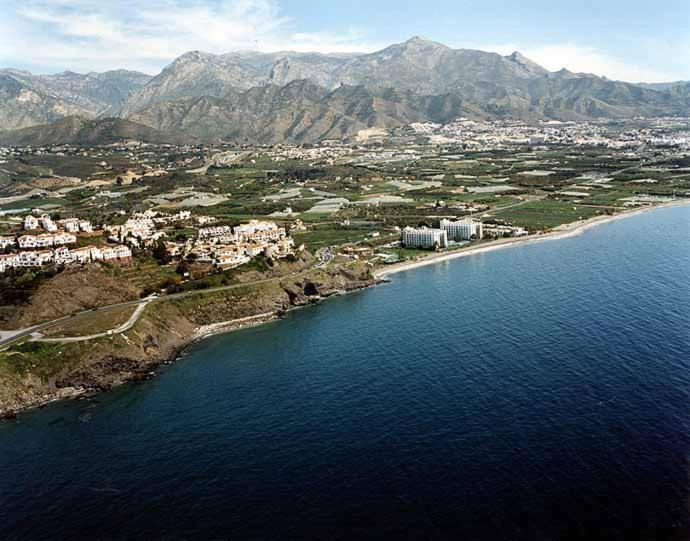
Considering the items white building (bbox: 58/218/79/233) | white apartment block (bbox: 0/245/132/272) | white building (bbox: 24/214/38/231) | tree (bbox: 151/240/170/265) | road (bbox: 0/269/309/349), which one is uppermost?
white building (bbox: 24/214/38/231)

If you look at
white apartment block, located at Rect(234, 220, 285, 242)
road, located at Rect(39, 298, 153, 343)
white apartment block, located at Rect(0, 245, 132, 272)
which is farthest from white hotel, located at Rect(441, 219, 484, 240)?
road, located at Rect(39, 298, 153, 343)

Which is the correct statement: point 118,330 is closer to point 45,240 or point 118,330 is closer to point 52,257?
point 52,257

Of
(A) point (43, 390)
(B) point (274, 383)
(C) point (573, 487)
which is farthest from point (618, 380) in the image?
(A) point (43, 390)

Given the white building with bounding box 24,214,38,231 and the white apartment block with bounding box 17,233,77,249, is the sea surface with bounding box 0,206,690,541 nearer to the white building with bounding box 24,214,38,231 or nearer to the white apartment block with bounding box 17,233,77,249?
the white apartment block with bounding box 17,233,77,249

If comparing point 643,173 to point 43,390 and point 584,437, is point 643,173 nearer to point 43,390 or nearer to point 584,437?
point 584,437

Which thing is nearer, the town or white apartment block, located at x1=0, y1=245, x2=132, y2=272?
white apartment block, located at x1=0, y1=245, x2=132, y2=272

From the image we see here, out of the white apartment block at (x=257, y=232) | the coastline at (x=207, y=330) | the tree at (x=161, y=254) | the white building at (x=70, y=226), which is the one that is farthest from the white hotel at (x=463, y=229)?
the white building at (x=70, y=226)

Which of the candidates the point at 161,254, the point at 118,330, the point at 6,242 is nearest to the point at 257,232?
the point at 161,254
